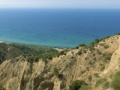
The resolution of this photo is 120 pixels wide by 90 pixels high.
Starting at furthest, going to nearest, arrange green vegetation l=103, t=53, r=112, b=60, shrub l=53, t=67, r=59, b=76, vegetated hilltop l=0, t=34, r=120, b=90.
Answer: shrub l=53, t=67, r=59, b=76 < green vegetation l=103, t=53, r=112, b=60 < vegetated hilltop l=0, t=34, r=120, b=90

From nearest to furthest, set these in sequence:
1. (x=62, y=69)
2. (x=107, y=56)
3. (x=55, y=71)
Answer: (x=107, y=56) → (x=55, y=71) → (x=62, y=69)

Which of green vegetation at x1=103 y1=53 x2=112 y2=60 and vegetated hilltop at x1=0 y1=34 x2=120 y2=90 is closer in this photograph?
vegetated hilltop at x1=0 y1=34 x2=120 y2=90

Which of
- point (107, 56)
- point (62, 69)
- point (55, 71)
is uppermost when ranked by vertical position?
Answer: point (107, 56)

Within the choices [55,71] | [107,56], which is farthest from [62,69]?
[107,56]

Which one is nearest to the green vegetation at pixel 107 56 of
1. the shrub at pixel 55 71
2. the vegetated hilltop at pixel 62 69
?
the vegetated hilltop at pixel 62 69

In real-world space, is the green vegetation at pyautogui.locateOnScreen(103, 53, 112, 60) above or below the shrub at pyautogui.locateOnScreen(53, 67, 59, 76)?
above

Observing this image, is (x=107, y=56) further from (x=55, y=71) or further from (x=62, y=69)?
(x=55, y=71)

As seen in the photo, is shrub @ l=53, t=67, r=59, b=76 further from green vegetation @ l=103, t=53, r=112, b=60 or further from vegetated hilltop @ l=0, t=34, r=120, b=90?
green vegetation @ l=103, t=53, r=112, b=60

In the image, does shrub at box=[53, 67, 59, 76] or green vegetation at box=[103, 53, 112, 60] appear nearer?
green vegetation at box=[103, 53, 112, 60]

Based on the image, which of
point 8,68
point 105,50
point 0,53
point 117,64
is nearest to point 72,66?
point 105,50

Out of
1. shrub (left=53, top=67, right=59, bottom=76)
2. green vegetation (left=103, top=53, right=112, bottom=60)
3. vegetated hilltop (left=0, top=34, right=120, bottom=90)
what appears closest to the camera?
vegetated hilltop (left=0, top=34, right=120, bottom=90)

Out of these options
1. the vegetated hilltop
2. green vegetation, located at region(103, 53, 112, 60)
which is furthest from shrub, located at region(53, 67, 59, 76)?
green vegetation, located at region(103, 53, 112, 60)
